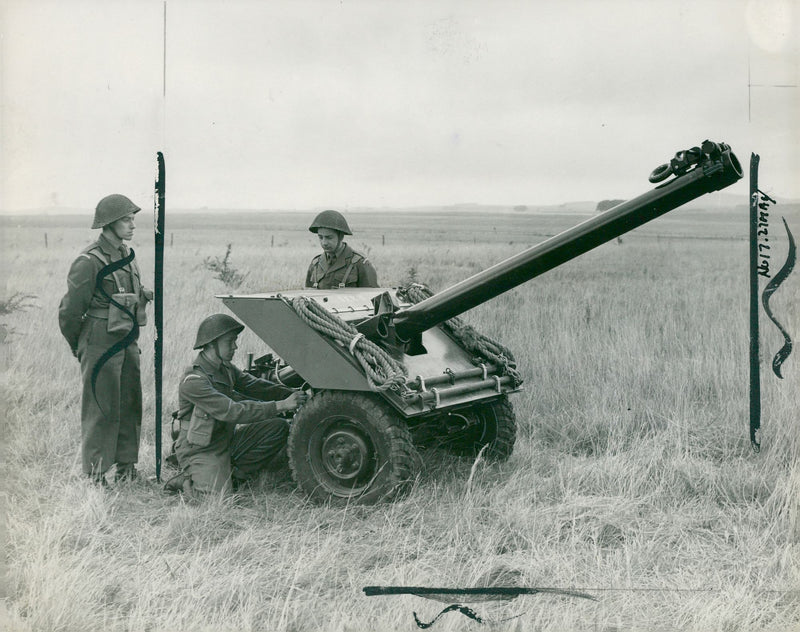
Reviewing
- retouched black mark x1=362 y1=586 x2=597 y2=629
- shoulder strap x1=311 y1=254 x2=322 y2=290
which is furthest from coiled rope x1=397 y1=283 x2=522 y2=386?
retouched black mark x1=362 y1=586 x2=597 y2=629

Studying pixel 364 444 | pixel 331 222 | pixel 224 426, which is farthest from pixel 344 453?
pixel 331 222

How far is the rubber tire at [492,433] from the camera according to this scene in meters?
6.03

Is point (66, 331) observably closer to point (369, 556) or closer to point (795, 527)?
point (369, 556)

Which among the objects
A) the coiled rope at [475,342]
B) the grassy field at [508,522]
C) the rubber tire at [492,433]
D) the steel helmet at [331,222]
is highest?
the steel helmet at [331,222]

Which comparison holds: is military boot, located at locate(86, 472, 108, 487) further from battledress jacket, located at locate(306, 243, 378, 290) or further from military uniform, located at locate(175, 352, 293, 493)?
battledress jacket, located at locate(306, 243, 378, 290)

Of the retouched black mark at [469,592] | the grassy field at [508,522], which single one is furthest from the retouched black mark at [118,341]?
the retouched black mark at [469,592]

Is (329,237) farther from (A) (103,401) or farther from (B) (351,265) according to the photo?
(A) (103,401)

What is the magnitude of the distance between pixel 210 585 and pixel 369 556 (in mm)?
900

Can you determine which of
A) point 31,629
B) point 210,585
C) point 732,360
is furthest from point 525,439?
point 31,629

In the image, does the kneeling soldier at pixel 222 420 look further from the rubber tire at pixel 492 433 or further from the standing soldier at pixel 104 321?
the rubber tire at pixel 492 433

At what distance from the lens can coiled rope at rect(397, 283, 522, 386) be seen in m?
5.95

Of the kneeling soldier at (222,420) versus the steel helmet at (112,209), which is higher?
the steel helmet at (112,209)

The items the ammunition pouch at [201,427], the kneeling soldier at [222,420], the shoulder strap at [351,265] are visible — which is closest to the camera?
the kneeling soldier at [222,420]

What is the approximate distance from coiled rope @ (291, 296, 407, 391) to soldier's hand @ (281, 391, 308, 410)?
483mm
